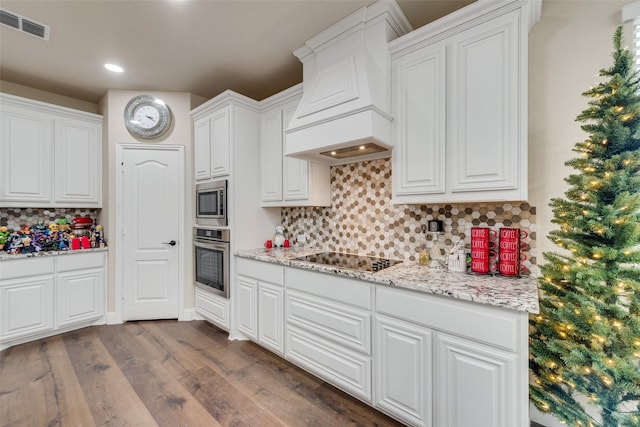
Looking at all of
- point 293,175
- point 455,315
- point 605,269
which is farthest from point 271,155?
point 605,269

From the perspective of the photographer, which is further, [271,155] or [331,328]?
[271,155]

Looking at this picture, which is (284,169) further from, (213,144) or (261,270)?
(261,270)

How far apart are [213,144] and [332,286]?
6.78 ft

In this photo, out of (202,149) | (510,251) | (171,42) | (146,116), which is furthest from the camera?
(146,116)

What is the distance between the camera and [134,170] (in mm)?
3213

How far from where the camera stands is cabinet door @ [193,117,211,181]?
3020 millimetres

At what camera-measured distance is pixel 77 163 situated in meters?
3.21

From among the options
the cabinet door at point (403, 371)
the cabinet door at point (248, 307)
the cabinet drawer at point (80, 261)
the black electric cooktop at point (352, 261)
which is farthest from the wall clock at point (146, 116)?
the cabinet door at point (403, 371)

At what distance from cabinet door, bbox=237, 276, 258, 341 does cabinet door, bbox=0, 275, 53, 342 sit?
80.9 inches

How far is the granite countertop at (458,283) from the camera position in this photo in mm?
1277

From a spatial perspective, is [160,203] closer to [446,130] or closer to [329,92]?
[329,92]

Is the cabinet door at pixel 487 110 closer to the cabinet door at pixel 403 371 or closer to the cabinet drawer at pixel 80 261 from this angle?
the cabinet door at pixel 403 371

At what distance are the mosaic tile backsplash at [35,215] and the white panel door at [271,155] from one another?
245cm

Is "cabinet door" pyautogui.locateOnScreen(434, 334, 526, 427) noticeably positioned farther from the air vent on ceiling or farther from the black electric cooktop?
the air vent on ceiling
